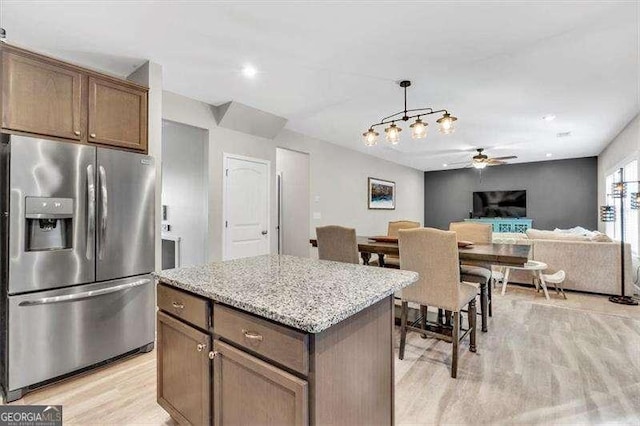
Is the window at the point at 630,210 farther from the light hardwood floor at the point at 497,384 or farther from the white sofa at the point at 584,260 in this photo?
the light hardwood floor at the point at 497,384

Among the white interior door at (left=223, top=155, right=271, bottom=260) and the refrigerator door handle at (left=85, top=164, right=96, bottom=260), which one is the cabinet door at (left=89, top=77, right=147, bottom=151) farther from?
the white interior door at (left=223, top=155, right=271, bottom=260)

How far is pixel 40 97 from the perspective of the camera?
2117 millimetres

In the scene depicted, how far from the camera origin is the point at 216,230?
3.94 meters

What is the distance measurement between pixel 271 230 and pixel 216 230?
960 millimetres

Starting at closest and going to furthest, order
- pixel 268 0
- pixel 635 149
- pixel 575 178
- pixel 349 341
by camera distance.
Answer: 1. pixel 349 341
2. pixel 268 0
3. pixel 635 149
4. pixel 575 178

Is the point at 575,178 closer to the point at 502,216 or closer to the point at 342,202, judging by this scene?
the point at 502,216

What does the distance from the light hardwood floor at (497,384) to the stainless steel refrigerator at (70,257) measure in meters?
0.25

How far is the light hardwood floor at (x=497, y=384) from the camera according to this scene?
1840mm

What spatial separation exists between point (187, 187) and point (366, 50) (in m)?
2.91

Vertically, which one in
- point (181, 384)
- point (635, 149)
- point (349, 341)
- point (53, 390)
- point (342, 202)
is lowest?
point (53, 390)

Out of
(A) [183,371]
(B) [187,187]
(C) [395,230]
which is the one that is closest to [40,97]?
(A) [183,371]

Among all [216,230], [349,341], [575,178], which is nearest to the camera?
[349,341]

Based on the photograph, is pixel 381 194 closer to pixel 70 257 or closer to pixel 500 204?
pixel 500 204

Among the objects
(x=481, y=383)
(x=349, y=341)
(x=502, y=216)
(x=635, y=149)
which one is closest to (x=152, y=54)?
(x=349, y=341)
